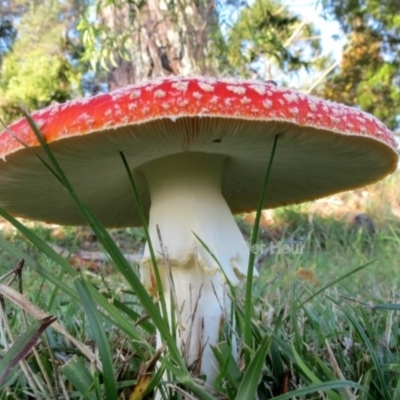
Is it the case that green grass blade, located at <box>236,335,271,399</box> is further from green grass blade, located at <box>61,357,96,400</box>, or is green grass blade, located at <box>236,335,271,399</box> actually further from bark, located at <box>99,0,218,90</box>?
bark, located at <box>99,0,218,90</box>

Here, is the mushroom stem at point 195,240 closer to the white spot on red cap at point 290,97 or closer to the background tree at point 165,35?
the white spot on red cap at point 290,97

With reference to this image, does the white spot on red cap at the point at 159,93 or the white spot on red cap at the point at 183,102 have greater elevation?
the white spot on red cap at the point at 159,93

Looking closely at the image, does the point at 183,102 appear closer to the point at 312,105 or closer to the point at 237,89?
the point at 237,89

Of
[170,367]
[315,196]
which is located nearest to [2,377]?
[170,367]

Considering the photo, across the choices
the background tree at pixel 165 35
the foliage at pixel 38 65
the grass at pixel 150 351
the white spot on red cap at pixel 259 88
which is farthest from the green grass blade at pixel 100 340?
the foliage at pixel 38 65

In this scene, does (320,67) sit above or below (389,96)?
above

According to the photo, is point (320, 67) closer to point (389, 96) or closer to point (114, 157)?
point (389, 96)

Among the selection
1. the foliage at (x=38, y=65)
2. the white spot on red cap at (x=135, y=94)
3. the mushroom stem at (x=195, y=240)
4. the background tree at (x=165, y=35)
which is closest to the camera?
the white spot on red cap at (x=135, y=94)
